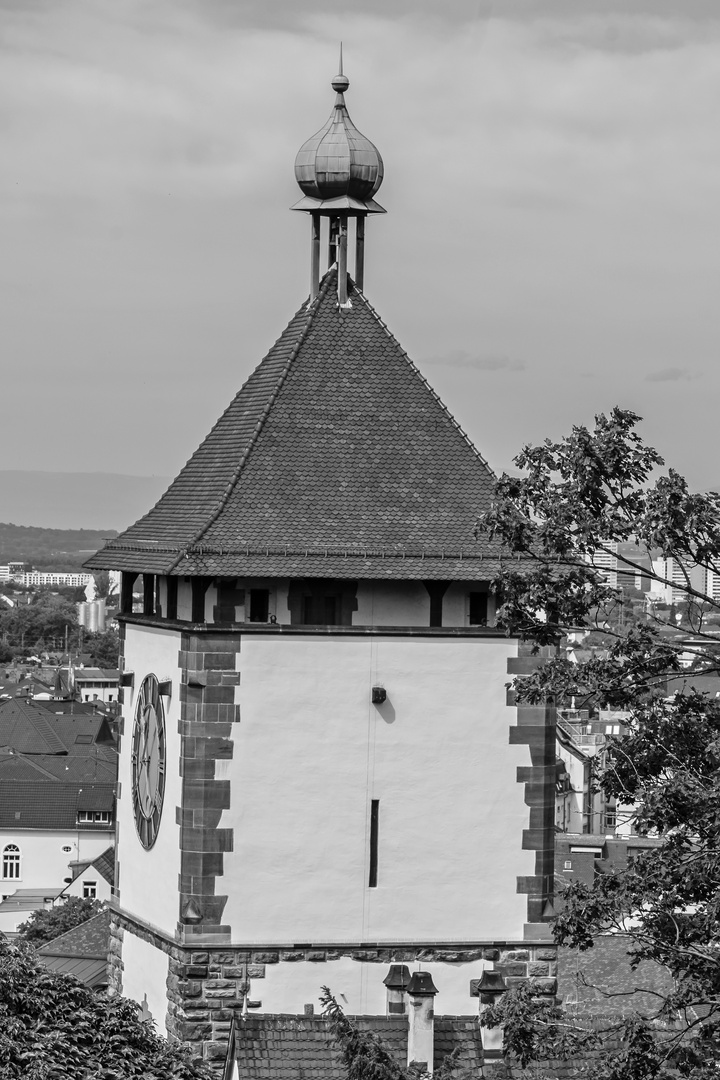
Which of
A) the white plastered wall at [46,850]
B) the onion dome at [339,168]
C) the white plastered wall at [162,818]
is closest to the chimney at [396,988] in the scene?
the white plastered wall at [162,818]

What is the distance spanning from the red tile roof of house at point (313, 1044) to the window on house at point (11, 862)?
8856 centimetres

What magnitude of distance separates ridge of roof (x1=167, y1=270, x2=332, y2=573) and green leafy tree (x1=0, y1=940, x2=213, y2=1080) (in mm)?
3813

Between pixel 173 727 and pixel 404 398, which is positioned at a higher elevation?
pixel 404 398

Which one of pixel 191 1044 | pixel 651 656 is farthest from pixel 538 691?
pixel 191 1044

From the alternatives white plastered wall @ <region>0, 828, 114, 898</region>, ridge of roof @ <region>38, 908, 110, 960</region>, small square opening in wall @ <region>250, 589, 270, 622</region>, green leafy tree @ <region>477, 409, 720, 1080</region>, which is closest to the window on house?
white plastered wall @ <region>0, 828, 114, 898</region>

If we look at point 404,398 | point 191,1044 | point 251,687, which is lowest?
point 191,1044

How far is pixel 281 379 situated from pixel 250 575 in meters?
2.28

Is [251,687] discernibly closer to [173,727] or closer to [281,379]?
[173,727]

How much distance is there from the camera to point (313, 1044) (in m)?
19.1

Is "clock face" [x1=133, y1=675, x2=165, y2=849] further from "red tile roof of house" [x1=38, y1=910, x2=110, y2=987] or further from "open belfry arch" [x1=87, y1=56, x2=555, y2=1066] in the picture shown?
"red tile roof of house" [x1=38, y1=910, x2=110, y2=987]

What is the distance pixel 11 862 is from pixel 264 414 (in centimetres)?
8833

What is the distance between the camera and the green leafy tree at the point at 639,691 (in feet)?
50.1

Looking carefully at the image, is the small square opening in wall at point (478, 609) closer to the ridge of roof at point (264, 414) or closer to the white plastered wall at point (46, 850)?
the ridge of roof at point (264, 414)

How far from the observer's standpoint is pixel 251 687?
1986 cm
